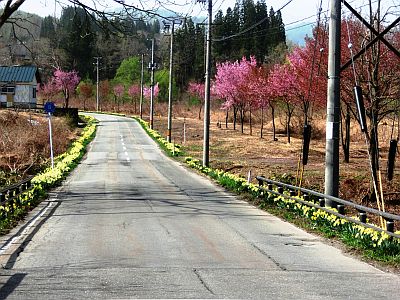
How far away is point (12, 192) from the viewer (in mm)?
14789

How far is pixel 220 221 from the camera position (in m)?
13.2

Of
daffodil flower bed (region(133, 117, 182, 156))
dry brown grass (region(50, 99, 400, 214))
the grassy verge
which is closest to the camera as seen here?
the grassy verge

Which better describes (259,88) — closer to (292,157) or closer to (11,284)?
(292,157)

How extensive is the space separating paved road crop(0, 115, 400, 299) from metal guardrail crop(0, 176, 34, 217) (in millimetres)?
811

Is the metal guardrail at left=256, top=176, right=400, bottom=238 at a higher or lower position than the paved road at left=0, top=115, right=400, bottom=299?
higher

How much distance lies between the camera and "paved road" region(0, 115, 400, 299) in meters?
6.66

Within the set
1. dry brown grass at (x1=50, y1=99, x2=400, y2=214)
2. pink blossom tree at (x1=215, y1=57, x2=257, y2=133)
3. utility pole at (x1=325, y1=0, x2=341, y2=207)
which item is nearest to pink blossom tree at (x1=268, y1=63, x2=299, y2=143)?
dry brown grass at (x1=50, y1=99, x2=400, y2=214)

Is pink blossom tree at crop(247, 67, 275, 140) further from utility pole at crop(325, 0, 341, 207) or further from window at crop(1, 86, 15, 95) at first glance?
utility pole at crop(325, 0, 341, 207)

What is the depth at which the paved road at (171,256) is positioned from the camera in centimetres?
666

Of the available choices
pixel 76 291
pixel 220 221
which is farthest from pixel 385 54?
pixel 76 291

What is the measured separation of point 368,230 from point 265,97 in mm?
45488

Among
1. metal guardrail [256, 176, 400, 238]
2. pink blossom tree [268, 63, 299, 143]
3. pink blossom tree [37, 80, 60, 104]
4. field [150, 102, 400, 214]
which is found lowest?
field [150, 102, 400, 214]

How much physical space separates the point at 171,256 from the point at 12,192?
750 centimetres

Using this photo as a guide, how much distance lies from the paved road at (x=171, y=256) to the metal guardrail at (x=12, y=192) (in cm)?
81
